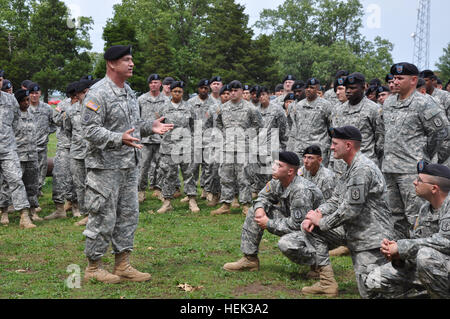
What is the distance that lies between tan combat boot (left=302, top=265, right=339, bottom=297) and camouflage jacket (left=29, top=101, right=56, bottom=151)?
7487mm

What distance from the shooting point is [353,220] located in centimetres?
566

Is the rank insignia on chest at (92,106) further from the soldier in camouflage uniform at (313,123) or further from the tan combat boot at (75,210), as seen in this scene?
the tan combat boot at (75,210)

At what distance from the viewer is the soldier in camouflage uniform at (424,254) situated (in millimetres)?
4816

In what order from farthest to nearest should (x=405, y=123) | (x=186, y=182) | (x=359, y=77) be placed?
(x=186, y=182) → (x=359, y=77) → (x=405, y=123)

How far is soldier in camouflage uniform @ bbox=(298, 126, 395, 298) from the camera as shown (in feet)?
18.2

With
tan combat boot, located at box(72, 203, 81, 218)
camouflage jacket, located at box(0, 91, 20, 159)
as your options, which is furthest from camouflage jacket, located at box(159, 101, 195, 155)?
camouflage jacket, located at box(0, 91, 20, 159)

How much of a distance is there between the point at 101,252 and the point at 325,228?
2.59 meters

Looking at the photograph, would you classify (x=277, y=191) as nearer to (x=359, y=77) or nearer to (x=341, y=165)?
(x=341, y=165)

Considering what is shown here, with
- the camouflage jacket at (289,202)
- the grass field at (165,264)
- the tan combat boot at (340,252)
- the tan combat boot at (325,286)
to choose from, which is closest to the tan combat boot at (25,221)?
the grass field at (165,264)

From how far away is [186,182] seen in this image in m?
11.4

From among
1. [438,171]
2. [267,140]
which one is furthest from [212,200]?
[438,171]

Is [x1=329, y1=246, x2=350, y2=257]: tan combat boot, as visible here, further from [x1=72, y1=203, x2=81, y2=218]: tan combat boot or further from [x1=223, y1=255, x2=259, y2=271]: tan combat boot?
[x1=72, y1=203, x2=81, y2=218]: tan combat boot

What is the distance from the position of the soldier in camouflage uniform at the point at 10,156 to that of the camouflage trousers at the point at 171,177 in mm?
2881
